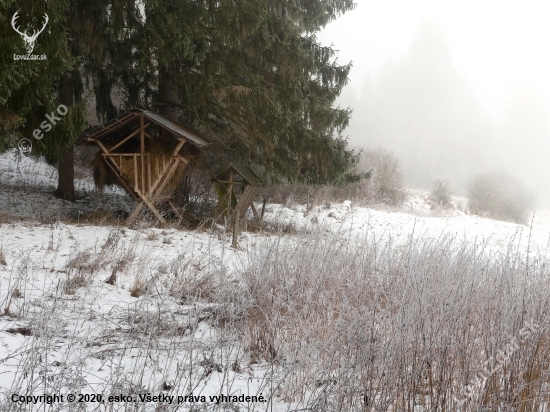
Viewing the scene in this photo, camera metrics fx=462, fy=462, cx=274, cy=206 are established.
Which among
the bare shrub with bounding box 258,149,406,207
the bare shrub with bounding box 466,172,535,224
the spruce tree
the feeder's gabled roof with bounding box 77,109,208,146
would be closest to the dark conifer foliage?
the spruce tree

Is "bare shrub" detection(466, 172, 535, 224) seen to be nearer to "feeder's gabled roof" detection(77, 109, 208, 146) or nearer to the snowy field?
"feeder's gabled roof" detection(77, 109, 208, 146)

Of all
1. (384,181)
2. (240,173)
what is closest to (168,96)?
(240,173)

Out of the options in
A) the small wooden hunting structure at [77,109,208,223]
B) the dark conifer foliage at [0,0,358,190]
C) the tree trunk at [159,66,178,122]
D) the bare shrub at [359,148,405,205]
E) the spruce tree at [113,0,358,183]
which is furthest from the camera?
the bare shrub at [359,148,405,205]

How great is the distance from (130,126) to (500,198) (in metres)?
21.8

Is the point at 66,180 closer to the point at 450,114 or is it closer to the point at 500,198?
the point at 500,198

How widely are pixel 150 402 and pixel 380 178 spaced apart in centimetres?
2288

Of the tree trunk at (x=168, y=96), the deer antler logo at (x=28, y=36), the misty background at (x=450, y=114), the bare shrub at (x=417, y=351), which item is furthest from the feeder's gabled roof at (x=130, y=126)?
the misty background at (x=450, y=114)

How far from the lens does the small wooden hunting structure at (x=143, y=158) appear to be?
1059 cm

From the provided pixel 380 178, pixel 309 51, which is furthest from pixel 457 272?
pixel 380 178

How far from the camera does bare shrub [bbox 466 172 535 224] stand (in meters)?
25.8

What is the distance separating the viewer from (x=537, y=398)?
286 cm

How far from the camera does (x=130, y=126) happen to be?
11680 mm

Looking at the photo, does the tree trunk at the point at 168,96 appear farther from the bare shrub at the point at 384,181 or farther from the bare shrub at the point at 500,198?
the bare shrub at the point at 500,198

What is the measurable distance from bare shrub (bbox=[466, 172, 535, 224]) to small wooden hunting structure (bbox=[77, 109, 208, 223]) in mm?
19125
